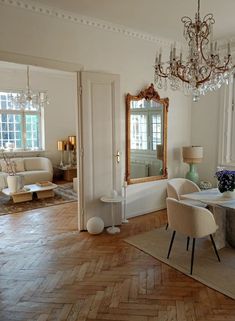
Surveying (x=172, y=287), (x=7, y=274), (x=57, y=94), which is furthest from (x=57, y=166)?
(x=172, y=287)

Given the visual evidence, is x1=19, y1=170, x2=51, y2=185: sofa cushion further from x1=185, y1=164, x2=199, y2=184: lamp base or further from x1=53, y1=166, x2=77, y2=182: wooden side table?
x1=185, y1=164, x2=199, y2=184: lamp base

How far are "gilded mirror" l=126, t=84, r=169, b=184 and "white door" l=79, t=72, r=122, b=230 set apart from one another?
34 centimetres

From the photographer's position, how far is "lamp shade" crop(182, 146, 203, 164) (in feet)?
16.2

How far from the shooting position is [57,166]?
8.40m

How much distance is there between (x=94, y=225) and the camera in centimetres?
399

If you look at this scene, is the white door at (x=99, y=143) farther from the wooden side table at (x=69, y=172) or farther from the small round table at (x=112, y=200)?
the wooden side table at (x=69, y=172)

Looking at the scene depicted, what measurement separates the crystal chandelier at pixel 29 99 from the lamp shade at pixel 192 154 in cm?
421

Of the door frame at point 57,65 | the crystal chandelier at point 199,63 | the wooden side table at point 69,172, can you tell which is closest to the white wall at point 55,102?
the wooden side table at point 69,172

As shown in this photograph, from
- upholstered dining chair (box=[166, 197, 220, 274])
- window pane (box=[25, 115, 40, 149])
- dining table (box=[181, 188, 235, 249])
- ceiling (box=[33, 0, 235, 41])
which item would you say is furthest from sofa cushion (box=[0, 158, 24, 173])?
upholstered dining chair (box=[166, 197, 220, 274])

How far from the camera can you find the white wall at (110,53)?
136 inches

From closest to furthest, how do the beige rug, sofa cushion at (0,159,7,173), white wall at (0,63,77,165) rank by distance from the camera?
the beige rug, sofa cushion at (0,159,7,173), white wall at (0,63,77,165)

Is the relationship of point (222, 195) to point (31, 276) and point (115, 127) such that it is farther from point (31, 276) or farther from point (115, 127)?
point (31, 276)

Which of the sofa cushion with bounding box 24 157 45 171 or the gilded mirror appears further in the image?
the sofa cushion with bounding box 24 157 45 171

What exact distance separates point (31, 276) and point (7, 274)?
0.27 metres
